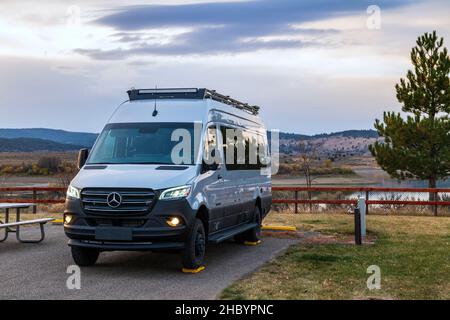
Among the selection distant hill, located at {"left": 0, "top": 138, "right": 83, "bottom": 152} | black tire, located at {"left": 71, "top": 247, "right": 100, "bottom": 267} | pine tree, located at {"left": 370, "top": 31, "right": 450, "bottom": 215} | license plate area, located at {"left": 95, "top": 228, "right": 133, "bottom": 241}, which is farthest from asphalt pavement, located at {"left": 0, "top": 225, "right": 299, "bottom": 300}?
distant hill, located at {"left": 0, "top": 138, "right": 83, "bottom": 152}

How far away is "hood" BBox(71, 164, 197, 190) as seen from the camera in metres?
9.62

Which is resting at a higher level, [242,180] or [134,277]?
[242,180]

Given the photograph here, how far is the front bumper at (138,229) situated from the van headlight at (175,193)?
6 centimetres

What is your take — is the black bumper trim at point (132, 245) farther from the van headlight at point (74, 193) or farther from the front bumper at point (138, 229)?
the van headlight at point (74, 193)

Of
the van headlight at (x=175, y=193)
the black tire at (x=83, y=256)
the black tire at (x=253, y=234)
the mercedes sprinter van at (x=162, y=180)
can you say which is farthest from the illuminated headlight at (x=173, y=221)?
the black tire at (x=253, y=234)

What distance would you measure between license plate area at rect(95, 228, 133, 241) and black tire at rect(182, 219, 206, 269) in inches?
35.7

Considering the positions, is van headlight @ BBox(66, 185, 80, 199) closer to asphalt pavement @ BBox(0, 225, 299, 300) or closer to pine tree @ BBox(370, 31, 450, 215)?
asphalt pavement @ BBox(0, 225, 299, 300)

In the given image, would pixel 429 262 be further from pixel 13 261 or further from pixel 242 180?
pixel 13 261

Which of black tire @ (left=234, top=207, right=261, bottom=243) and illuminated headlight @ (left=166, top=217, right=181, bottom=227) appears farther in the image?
black tire @ (left=234, top=207, right=261, bottom=243)

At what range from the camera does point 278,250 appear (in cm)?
1304

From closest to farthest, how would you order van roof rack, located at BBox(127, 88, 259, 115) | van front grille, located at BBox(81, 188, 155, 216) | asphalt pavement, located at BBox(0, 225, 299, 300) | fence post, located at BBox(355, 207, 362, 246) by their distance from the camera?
asphalt pavement, located at BBox(0, 225, 299, 300) → van front grille, located at BBox(81, 188, 155, 216) → van roof rack, located at BBox(127, 88, 259, 115) → fence post, located at BBox(355, 207, 362, 246)
